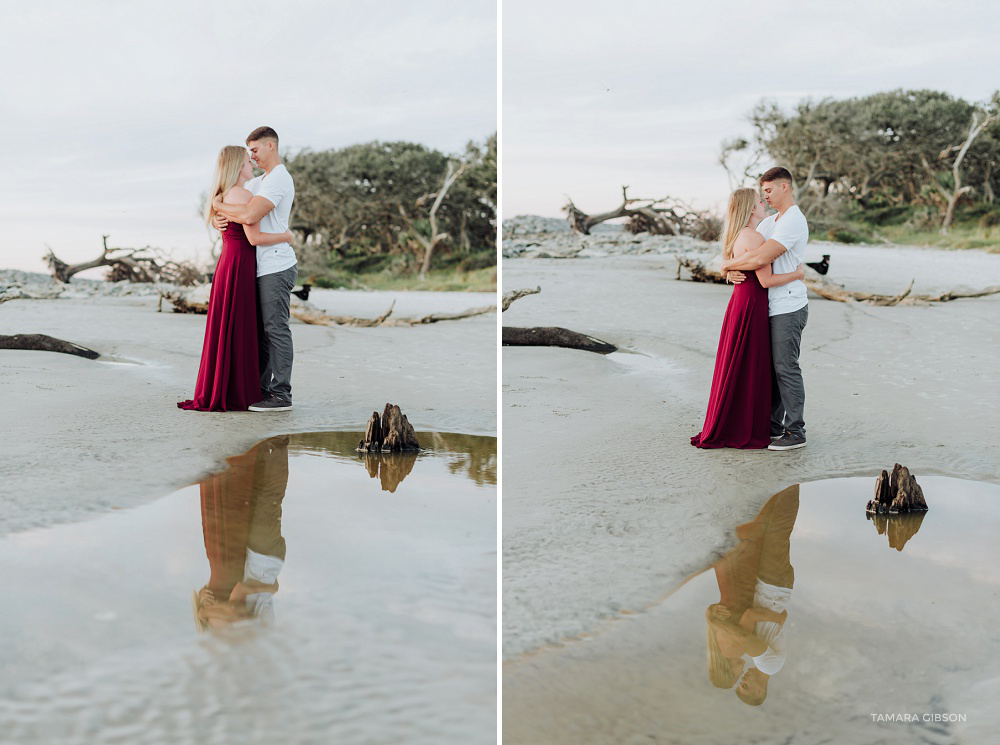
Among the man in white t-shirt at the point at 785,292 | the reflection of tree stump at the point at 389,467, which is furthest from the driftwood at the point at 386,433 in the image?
the man in white t-shirt at the point at 785,292

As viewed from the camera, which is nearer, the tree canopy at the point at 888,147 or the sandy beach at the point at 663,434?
the sandy beach at the point at 663,434

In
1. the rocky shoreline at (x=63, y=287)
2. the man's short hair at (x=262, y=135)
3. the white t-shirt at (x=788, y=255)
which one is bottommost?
the rocky shoreline at (x=63, y=287)

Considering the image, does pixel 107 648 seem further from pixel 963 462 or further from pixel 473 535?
pixel 963 462

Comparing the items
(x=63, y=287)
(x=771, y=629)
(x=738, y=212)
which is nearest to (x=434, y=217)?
(x=63, y=287)

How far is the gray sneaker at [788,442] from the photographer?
4.06 metres

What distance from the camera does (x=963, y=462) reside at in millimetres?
3859

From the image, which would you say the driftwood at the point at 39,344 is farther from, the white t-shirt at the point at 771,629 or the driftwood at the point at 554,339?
the white t-shirt at the point at 771,629

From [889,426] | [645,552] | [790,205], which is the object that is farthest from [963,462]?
[645,552]

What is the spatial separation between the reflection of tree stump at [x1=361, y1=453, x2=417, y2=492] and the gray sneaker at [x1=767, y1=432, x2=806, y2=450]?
1551mm

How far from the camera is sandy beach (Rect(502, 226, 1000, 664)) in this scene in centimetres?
259

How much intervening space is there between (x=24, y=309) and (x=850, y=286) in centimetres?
919

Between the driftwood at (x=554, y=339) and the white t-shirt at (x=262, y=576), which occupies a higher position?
the driftwood at (x=554, y=339)

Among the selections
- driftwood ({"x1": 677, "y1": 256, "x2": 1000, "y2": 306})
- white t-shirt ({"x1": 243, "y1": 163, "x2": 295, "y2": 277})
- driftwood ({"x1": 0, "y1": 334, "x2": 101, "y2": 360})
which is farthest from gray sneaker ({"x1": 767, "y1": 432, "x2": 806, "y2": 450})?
driftwood ({"x1": 0, "y1": 334, "x2": 101, "y2": 360})

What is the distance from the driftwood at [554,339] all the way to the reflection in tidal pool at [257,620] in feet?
10.5
